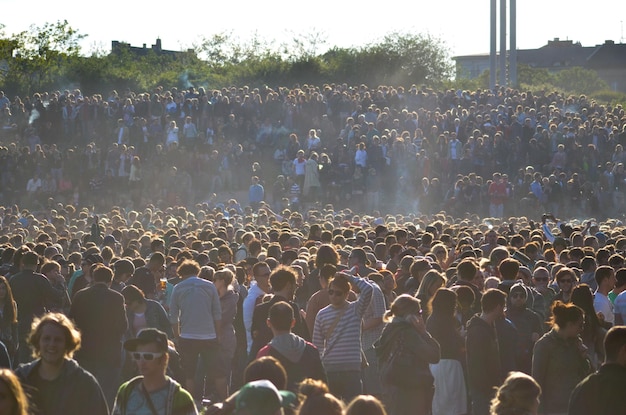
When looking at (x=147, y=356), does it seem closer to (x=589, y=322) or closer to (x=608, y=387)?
(x=608, y=387)

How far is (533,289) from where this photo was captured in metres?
12.8

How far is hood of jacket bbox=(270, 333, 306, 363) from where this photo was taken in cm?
898

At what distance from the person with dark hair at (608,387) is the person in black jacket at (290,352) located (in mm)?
1901

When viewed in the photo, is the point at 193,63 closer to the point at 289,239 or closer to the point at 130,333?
the point at 289,239

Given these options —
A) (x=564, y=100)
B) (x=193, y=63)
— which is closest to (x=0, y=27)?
(x=193, y=63)

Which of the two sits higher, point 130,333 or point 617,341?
point 617,341

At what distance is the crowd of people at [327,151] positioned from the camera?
3562cm

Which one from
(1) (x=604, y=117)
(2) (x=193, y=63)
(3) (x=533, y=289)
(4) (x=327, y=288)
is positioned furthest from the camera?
(2) (x=193, y=63)

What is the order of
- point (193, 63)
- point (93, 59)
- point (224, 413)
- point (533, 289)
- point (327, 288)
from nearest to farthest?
point (224, 413) < point (327, 288) < point (533, 289) < point (93, 59) < point (193, 63)

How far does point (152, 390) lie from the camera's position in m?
7.54

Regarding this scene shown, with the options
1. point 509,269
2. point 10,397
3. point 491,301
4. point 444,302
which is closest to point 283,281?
point 444,302

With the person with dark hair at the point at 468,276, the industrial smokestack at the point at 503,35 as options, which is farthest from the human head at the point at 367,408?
the industrial smokestack at the point at 503,35

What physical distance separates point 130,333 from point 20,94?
45436 mm

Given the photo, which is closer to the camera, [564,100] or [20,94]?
[564,100]
